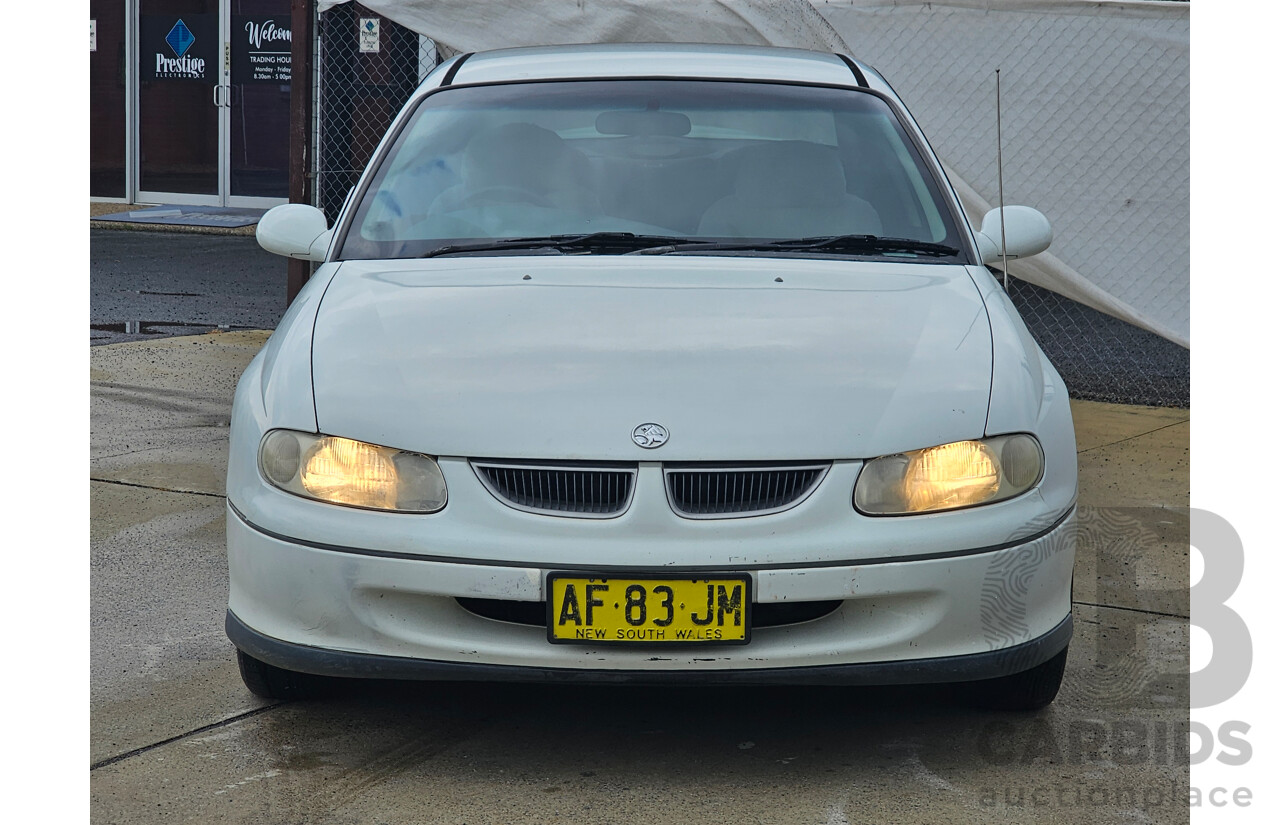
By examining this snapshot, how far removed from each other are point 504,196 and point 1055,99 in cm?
433

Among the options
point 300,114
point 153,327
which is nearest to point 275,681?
point 300,114

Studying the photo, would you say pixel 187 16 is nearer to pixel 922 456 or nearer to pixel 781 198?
pixel 781 198

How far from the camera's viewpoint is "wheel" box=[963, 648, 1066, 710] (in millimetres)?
3225

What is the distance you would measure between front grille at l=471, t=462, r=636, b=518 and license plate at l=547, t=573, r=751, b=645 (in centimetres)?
14

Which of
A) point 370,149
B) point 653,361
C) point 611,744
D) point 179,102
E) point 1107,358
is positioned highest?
point 653,361

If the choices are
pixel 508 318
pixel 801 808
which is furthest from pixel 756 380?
pixel 801 808

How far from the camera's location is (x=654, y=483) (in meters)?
2.75

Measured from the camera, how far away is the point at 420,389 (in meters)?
2.90

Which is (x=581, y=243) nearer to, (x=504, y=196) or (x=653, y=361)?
(x=504, y=196)

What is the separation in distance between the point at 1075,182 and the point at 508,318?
4921 mm

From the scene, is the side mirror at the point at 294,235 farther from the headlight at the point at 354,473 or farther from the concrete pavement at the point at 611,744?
the headlight at the point at 354,473

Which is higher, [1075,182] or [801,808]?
[1075,182]

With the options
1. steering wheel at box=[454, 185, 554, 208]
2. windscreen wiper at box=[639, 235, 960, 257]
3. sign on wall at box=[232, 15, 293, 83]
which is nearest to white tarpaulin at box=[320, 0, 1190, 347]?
windscreen wiper at box=[639, 235, 960, 257]

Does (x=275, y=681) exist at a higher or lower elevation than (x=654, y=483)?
lower
